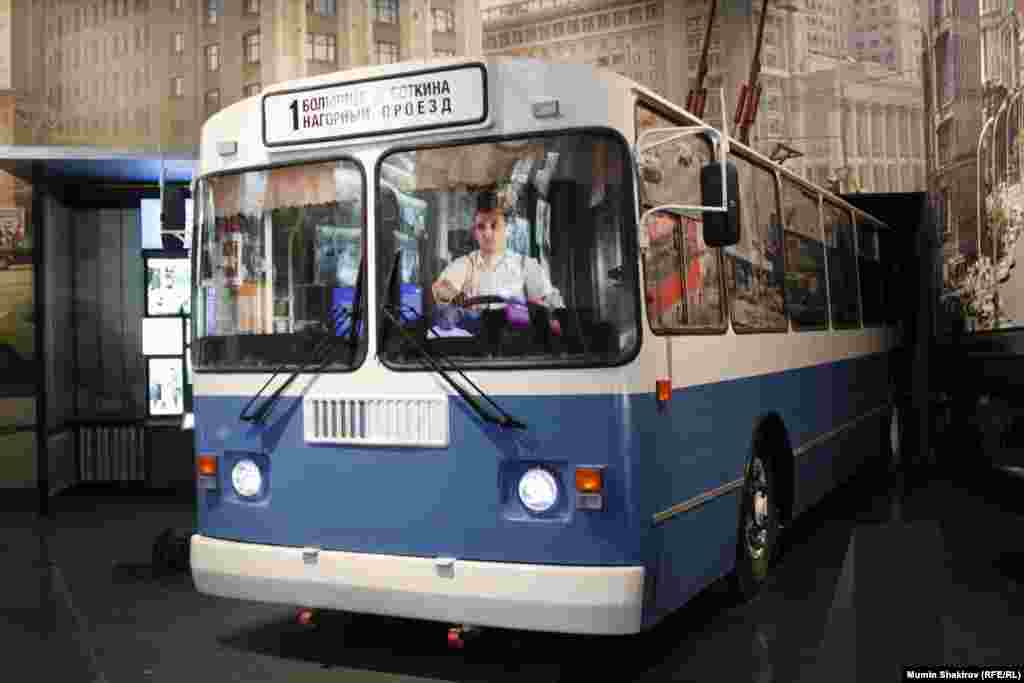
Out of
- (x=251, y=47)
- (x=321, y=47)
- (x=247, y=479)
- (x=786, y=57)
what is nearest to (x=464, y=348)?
(x=247, y=479)

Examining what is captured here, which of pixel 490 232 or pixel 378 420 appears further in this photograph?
pixel 378 420

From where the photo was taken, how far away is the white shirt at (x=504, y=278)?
4.93m

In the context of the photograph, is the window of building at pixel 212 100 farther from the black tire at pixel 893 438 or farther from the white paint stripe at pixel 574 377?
the white paint stripe at pixel 574 377

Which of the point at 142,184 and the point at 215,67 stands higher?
the point at 215,67

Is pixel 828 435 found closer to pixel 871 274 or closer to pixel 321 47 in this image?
pixel 871 274

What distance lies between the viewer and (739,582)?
256 inches

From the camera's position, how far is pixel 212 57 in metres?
23.2

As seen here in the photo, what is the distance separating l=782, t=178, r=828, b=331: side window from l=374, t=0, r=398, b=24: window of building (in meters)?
20.5

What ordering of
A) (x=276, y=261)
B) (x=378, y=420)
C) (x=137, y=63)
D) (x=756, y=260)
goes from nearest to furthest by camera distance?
1. (x=378, y=420)
2. (x=276, y=261)
3. (x=756, y=260)
4. (x=137, y=63)

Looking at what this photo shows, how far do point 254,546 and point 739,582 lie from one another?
2761 millimetres

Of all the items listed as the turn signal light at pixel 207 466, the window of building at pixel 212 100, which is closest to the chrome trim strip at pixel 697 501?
the turn signal light at pixel 207 466

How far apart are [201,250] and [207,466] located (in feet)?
3.63

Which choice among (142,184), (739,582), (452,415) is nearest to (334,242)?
(452,415)

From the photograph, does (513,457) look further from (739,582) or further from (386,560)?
(739,582)
